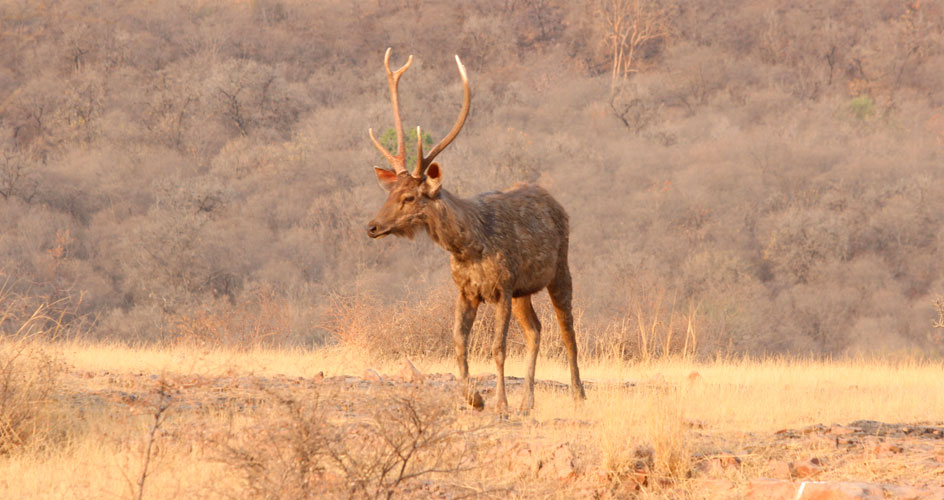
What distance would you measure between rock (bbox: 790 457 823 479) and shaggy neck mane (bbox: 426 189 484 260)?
3.18 metres

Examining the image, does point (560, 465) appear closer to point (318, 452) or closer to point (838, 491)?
point (838, 491)

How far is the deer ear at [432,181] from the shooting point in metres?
7.90

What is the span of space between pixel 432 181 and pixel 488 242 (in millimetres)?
668

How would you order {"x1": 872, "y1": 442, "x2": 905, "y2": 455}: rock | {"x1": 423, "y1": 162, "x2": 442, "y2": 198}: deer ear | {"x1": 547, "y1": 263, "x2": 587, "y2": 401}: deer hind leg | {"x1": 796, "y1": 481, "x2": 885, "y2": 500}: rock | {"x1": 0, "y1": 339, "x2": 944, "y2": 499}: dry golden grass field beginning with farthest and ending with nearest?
{"x1": 547, "y1": 263, "x2": 587, "y2": 401}: deer hind leg → {"x1": 423, "y1": 162, "x2": 442, "y2": 198}: deer ear → {"x1": 872, "y1": 442, "x2": 905, "y2": 455}: rock → {"x1": 796, "y1": 481, "x2": 885, "y2": 500}: rock → {"x1": 0, "y1": 339, "x2": 944, "y2": 499}: dry golden grass field

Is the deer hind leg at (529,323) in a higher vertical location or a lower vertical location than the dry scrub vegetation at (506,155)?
higher

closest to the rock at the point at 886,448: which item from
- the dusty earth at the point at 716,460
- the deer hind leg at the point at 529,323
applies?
the dusty earth at the point at 716,460

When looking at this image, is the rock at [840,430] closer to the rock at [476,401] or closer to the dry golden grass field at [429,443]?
the dry golden grass field at [429,443]

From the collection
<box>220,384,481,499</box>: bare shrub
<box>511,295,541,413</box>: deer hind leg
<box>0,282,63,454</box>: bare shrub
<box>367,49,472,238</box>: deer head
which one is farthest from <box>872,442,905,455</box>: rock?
<box>0,282,63,454</box>: bare shrub

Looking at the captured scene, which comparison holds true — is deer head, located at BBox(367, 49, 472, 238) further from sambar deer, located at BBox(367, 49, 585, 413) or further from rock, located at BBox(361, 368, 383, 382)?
rock, located at BBox(361, 368, 383, 382)

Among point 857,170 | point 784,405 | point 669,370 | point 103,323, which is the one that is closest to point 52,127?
point 103,323

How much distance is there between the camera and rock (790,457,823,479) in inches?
219

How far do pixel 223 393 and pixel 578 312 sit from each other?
8113mm

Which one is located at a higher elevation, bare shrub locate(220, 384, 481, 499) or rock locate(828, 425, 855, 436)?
bare shrub locate(220, 384, 481, 499)

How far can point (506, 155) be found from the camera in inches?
1610
